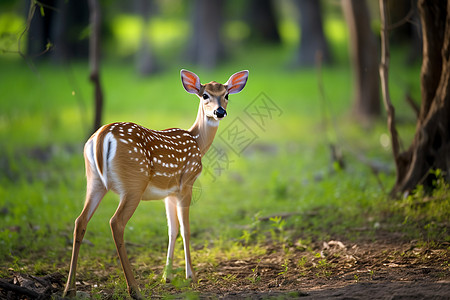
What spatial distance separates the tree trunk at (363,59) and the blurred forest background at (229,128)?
1.2 inches

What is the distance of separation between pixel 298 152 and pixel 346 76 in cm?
923

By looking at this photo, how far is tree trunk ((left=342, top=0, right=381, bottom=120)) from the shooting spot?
12844 mm

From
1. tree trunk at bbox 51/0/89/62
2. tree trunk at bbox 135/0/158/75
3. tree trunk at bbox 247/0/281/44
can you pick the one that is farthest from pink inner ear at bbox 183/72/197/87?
tree trunk at bbox 247/0/281/44

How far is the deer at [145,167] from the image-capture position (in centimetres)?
489

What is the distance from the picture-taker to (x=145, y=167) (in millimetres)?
5094

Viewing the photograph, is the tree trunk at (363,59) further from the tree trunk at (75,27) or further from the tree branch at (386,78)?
the tree trunk at (75,27)

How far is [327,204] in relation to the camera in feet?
25.5

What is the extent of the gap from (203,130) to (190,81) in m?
0.59

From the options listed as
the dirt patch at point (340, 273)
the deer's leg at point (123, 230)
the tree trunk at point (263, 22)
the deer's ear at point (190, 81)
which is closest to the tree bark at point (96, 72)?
the deer's ear at point (190, 81)

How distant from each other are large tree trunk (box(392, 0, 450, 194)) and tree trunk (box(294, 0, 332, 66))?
1555 centimetres

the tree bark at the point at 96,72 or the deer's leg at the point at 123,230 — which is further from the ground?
the tree bark at the point at 96,72

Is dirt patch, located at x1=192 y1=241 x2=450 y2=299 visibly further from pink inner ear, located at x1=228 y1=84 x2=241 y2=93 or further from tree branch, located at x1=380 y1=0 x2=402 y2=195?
pink inner ear, located at x1=228 y1=84 x2=241 y2=93

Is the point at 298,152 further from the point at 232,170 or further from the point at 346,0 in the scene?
the point at 346,0

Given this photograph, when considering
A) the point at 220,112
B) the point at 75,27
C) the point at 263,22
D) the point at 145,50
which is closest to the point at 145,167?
the point at 220,112
